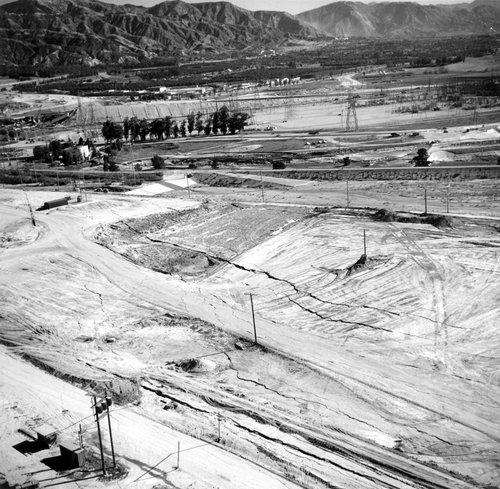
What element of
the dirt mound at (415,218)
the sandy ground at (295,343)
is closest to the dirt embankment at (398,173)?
the sandy ground at (295,343)

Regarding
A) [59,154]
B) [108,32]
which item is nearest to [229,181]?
[59,154]

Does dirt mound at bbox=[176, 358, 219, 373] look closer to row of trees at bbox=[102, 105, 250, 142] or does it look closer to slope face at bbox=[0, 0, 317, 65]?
row of trees at bbox=[102, 105, 250, 142]

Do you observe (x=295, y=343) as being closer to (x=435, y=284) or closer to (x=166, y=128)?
(x=435, y=284)

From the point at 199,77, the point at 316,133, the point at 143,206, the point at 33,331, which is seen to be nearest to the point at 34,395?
the point at 33,331

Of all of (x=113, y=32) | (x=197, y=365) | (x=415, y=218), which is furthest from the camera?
(x=113, y=32)

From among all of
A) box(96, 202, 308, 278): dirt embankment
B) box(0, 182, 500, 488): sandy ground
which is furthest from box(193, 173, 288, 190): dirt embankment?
box(0, 182, 500, 488): sandy ground
